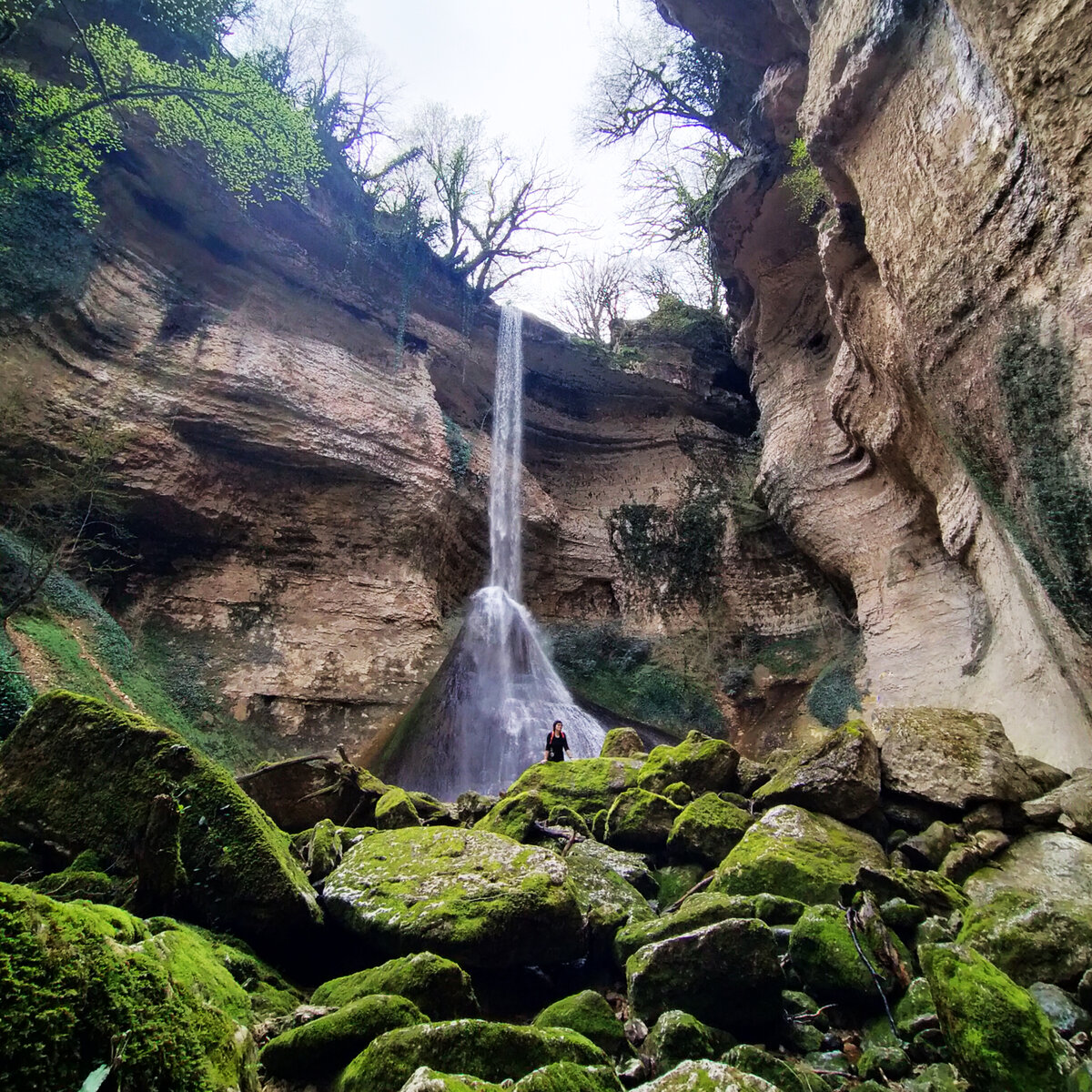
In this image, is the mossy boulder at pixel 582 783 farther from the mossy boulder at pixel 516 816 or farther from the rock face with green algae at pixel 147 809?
the rock face with green algae at pixel 147 809

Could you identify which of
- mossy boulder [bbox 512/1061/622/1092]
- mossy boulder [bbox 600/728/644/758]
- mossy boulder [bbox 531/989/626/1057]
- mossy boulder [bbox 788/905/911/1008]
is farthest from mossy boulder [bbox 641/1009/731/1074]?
mossy boulder [bbox 600/728/644/758]

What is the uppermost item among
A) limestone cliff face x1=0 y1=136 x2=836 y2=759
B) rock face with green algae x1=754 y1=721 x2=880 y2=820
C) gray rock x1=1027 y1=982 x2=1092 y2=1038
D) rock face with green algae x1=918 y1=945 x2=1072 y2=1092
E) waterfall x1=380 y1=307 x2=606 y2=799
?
limestone cliff face x1=0 y1=136 x2=836 y2=759

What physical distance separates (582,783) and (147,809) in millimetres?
3766

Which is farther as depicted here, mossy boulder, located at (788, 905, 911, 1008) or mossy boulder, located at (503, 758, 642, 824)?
mossy boulder, located at (503, 758, 642, 824)

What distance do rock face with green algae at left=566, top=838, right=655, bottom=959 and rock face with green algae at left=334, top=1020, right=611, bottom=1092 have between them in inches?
50.0

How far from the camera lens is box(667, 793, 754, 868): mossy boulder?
14.8 feet

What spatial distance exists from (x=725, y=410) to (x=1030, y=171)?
554 inches

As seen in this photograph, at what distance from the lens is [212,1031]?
171 centimetres

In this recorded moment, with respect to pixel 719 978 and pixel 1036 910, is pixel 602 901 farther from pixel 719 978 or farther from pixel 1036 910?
pixel 1036 910

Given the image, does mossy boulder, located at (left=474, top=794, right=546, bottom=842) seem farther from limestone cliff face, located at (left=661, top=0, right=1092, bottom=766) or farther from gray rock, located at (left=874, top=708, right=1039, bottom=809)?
limestone cliff face, located at (left=661, top=0, right=1092, bottom=766)

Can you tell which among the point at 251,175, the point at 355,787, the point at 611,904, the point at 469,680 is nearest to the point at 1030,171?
the point at 611,904

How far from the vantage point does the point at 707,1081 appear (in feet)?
6.53

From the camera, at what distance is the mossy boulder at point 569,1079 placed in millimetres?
1963

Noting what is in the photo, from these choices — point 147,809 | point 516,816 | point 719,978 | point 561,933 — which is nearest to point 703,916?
point 719,978
